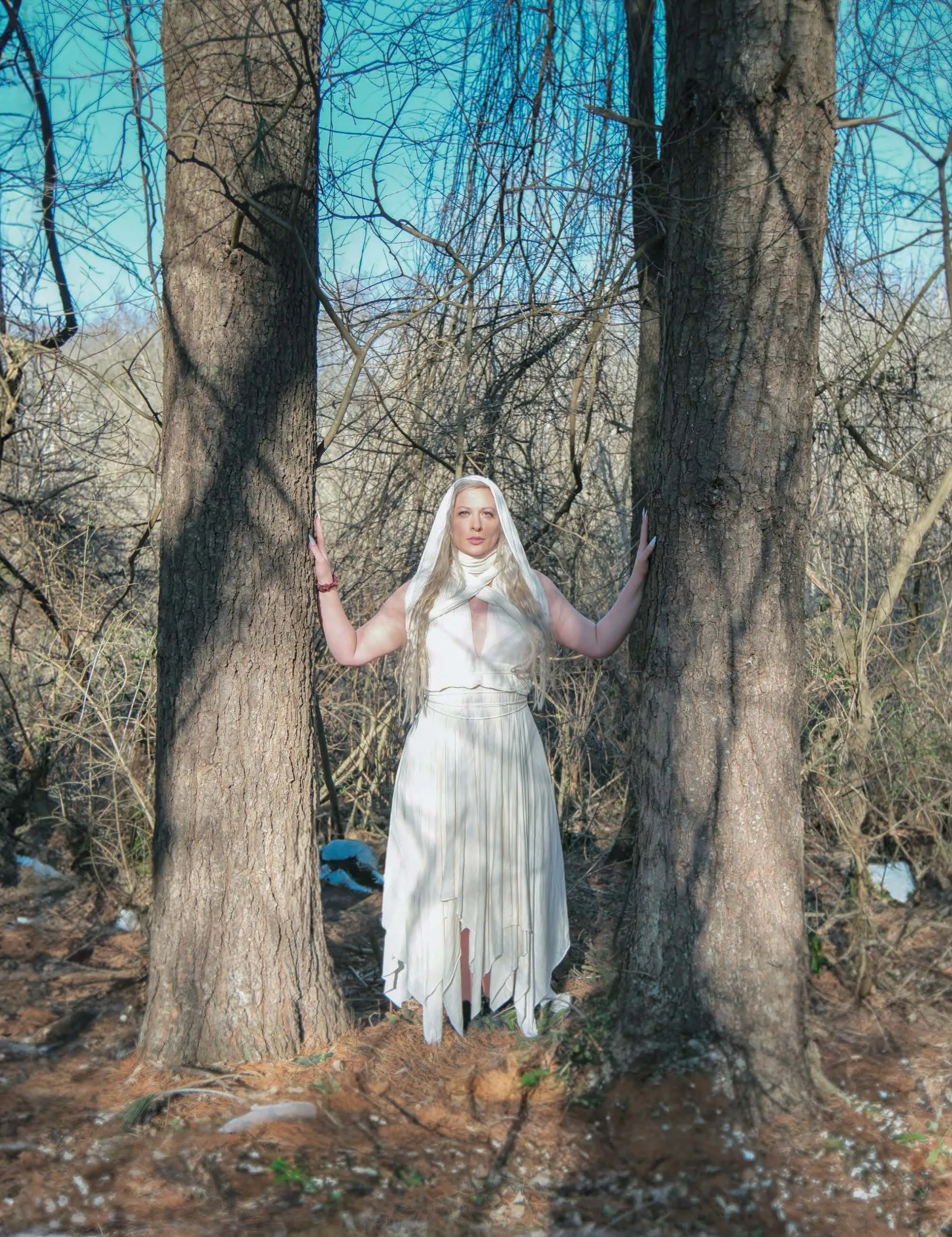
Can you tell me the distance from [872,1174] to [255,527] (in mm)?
2708

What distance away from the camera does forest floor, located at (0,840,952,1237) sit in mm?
2885

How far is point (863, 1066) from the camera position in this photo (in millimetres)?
3670

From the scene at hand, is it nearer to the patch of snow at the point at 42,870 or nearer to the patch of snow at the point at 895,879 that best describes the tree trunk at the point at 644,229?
the patch of snow at the point at 895,879

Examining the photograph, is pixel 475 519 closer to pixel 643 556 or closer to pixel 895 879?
pixel 643 556

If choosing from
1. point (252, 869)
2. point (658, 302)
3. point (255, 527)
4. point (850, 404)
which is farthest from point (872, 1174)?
point (850, 404)

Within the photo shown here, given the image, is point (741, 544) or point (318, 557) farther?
point (318, 557)

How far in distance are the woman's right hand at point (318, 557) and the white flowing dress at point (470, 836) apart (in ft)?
1.49

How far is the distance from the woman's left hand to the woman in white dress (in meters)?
0.32

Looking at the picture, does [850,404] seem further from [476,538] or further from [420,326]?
[476,538]

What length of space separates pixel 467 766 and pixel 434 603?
2.05ft

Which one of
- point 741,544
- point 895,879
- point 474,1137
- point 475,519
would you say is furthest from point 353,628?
point 895,879

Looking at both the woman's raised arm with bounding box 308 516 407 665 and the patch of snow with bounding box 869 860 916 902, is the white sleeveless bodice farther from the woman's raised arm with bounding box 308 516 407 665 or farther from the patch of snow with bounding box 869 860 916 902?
the patch of snow with bounding box 869 860 916 902

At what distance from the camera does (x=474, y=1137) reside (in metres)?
3.37

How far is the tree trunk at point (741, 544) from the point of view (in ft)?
11.3
